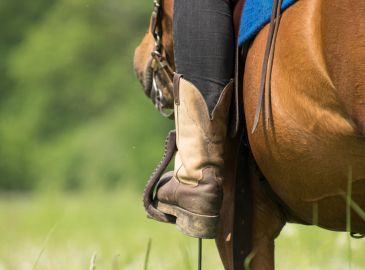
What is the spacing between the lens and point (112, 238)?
841cm

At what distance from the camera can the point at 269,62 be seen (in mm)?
3072

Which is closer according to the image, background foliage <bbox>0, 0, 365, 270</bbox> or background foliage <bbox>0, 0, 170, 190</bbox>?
background foliage <bbox>0, 0, 365, 270</bbox>

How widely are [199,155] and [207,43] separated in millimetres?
376

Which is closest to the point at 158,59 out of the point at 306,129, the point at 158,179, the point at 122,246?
the point at 158,179

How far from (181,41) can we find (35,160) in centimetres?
3215

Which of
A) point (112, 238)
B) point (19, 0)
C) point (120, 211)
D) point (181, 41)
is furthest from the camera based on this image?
point (19, 0)

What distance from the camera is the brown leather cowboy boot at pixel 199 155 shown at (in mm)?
3488

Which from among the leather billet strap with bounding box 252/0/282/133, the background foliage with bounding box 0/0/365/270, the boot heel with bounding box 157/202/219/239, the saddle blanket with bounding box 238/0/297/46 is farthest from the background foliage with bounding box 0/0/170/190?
the leather billet strap with bounding box 252/0/282/133

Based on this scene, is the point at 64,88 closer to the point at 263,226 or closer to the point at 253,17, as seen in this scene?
the point at 263,226

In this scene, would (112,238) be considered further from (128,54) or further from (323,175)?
(128,54)

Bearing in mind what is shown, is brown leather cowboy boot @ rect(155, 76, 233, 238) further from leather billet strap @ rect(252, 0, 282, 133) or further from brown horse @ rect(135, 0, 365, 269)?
leather billet strap @ rect(252, 0, 282, 133)

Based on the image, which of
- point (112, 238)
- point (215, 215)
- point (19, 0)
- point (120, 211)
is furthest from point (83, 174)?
point (215, 215)

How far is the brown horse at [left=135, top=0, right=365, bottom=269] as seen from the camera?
8.97 ft

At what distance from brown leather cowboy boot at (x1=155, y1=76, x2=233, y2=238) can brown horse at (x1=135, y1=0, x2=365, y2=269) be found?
18 cm
